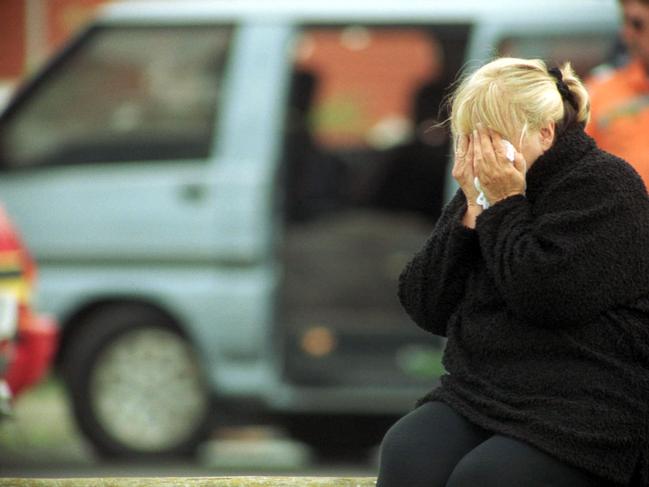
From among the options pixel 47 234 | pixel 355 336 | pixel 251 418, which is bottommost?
pixel 251 418

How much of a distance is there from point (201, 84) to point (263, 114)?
0.35 metres

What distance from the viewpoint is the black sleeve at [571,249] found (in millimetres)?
2770

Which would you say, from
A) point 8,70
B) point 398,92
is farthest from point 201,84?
point 8,70

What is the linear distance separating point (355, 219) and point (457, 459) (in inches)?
169

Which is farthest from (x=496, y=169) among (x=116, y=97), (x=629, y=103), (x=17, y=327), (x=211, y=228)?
(x=116, y=97)

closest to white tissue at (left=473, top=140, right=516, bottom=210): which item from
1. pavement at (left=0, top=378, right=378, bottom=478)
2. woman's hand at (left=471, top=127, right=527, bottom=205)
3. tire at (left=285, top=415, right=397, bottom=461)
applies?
woman's hand at (left=471, top=127, right=527, bottom=205)

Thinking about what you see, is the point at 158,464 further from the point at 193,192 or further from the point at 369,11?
the point at 369,11

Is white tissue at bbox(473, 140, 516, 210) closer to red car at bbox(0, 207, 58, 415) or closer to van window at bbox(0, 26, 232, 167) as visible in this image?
red car at bbox(0, 207, 58, 415)

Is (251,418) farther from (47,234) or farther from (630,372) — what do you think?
(630,372)

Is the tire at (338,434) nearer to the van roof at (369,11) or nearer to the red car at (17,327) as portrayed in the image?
the red car at (17,327)

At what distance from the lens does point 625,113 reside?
162 inches

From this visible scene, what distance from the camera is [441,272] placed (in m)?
2.99

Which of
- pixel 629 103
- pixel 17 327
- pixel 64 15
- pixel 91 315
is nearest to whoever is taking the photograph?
pixel 629 103

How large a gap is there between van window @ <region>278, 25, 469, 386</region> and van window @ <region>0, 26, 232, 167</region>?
463mm
